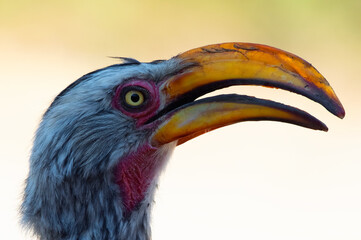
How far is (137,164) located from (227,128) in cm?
702

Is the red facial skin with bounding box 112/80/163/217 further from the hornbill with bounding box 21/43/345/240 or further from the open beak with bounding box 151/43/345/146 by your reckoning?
the open beak with bounding box 151/43/345/146

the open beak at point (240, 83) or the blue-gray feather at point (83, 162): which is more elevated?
the open beak at point (240, 83)

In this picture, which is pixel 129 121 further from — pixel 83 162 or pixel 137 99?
pixel 83 162

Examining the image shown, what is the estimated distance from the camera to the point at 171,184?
368 inches

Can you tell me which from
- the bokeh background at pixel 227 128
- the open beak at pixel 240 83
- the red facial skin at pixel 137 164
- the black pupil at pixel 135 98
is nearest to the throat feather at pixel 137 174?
the red facial skin at pixel 137 164

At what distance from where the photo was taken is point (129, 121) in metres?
3.74

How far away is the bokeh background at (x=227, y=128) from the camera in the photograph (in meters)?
8.57

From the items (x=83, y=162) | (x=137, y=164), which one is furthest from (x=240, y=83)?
(x=83, y=162)

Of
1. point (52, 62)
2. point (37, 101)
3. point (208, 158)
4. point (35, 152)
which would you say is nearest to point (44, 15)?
point (52, 62)

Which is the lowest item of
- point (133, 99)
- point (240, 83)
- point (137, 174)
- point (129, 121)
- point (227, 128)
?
point (227, 128)

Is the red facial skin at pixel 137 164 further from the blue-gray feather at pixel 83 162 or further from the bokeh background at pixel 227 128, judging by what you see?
the bokeh background at pixel 227 128

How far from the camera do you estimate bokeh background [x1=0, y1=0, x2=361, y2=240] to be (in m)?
8.57

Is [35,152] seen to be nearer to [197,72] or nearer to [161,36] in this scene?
[197,72]

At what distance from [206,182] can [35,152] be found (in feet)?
18.8
